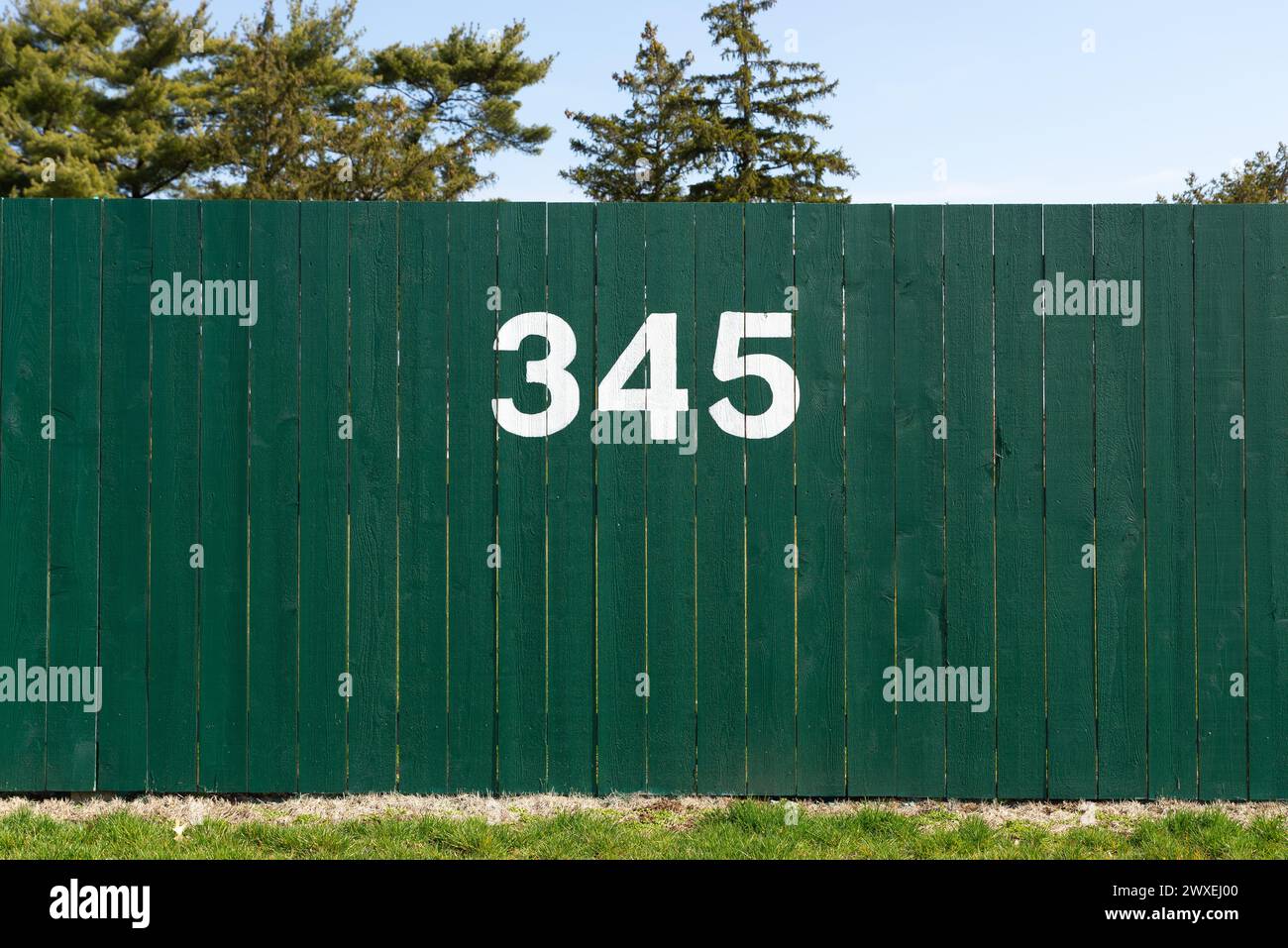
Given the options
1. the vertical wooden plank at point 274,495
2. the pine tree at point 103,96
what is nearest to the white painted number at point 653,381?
the vertical wooden plank at point 274,495

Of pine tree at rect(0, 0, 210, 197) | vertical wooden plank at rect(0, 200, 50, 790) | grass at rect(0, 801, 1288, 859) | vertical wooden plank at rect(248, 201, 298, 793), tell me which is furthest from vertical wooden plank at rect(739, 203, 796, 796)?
pine tree at rect(0, 0, 210, 197)

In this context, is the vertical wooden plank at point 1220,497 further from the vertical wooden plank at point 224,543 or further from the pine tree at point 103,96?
the pine tree at point 103,96

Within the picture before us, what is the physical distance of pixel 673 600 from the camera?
429 cm

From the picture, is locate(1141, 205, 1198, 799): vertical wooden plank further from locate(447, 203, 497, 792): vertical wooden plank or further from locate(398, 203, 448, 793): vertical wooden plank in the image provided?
locate(398, 203, 448, 793): vertical wooden plank

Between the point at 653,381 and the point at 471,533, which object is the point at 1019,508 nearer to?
the point at 653,381

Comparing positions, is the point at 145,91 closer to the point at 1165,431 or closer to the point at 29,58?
the point at 29,58

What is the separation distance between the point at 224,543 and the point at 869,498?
9.39 feet

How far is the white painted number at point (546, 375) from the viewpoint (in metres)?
4.33

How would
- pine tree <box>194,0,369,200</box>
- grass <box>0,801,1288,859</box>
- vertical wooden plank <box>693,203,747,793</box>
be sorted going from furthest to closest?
pine tree <box>194,0,369,200</box>, vertical wooden plank <box>693,203,747,793</box>, grass <box>0,801,1288,859</box>

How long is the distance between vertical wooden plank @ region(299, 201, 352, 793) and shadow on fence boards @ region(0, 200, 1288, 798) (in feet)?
0.06

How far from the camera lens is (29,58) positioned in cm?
2206

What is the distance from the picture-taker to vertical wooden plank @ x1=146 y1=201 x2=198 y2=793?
14.1 ft

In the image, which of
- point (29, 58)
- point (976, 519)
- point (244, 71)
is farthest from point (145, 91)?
point (976, 519)

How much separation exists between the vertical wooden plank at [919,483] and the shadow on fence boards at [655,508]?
0.02 meters
